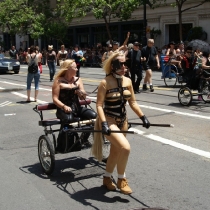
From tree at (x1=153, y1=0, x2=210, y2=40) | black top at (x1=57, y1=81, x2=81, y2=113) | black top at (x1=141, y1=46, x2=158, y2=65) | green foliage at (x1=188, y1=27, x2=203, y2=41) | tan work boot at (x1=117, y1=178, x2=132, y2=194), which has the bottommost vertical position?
tan work boot at (x1=117, y1=178, x2=132, y2=194)

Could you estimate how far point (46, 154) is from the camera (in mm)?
5949

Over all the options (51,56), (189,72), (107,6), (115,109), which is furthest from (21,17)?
(115,109)

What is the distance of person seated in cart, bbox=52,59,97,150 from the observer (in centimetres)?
602

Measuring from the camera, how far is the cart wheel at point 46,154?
5.71 m

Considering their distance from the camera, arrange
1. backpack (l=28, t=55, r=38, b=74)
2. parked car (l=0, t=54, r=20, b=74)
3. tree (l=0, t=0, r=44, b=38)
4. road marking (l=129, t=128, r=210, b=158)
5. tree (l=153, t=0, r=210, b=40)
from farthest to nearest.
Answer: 1. tree (l=0, t=0, r=44, b=38)
2. tree (l=153, t=0, r=210, b=40)
3. parked car (l=0, t=54, r=20, b=74)
4. backpack (l=28, t=55, r=38, b=74)
5. road marking (l=129, t=128, r=210, b=158)

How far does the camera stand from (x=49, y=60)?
19250 millimetres

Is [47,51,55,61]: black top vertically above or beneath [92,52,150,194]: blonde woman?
above

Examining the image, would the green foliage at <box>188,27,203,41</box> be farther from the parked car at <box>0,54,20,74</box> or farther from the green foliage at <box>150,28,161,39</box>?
the parked car at <box>0,54,20,74</box>

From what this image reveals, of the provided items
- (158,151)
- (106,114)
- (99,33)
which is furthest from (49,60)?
(99,33)

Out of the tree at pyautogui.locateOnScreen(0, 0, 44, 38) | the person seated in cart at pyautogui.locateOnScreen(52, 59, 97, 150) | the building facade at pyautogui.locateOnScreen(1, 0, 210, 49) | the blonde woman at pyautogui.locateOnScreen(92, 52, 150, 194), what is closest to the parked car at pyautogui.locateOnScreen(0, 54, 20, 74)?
the building facade at pyautogui.locateOnScreen(1, 0, 210, 49)

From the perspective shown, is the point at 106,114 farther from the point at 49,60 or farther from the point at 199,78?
the point at 49,60

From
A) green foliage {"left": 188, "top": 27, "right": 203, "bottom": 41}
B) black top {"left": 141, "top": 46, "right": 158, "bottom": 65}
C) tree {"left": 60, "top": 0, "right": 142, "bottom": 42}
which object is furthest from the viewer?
tree {"left": 60, "top": 0, "right": 142, "bottom": 42}

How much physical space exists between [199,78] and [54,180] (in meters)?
6.82

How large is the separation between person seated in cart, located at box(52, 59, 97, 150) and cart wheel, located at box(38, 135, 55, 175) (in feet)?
1.38
